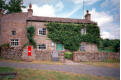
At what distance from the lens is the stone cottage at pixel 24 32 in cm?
1477

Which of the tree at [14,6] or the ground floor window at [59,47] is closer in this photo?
the ground floor window at [59,47]

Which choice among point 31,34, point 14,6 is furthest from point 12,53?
point 14,6

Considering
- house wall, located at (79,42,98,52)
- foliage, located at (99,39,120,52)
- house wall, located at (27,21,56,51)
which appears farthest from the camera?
house wall, located at (79,42,98,52)

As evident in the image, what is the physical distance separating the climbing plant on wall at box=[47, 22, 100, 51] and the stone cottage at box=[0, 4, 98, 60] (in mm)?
893

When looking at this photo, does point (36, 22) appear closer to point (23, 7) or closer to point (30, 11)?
point (30, 11)

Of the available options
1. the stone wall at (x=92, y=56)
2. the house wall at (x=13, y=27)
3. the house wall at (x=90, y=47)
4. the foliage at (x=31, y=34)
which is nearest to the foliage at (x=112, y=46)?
the house wall at (x=90, y=47)

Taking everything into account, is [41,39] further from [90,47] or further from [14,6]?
[14,6]

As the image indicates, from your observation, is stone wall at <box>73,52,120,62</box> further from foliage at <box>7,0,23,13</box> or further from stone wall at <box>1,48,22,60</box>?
foliage at <box>7,0,23,13</box>

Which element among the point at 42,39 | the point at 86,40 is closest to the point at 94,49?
the point at 86,40

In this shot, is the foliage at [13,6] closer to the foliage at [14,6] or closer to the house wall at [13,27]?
the foliage at [14,6]

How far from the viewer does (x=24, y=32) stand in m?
15.6

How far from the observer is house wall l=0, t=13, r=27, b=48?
50.9 ft

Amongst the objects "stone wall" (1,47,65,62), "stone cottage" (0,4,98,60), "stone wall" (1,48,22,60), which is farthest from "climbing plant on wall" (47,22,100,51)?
"stone wall" (1,48,22,60)

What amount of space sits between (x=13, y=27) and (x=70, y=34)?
12.1 metres
